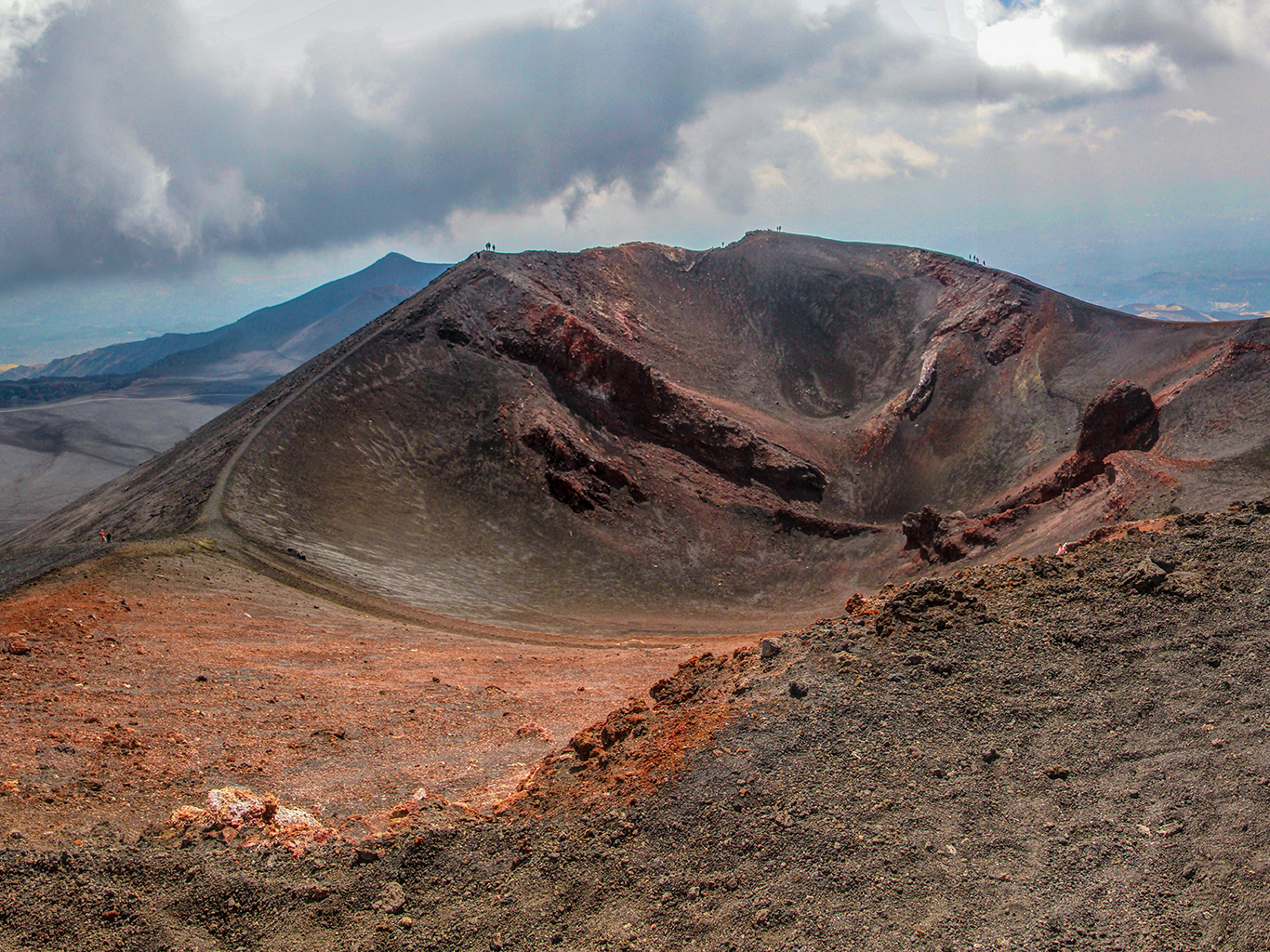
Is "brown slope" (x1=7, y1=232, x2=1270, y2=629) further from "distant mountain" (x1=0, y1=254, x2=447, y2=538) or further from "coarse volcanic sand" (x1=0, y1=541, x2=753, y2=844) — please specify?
→ "distant mountain" (x1=0, y1=254, x2=447, y2=538)

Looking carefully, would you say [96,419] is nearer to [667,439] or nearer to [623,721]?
[667,439]

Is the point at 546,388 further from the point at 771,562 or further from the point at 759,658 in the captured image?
the point at 759,658

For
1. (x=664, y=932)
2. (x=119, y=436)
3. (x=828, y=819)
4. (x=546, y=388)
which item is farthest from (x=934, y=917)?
(x=119, y=436)

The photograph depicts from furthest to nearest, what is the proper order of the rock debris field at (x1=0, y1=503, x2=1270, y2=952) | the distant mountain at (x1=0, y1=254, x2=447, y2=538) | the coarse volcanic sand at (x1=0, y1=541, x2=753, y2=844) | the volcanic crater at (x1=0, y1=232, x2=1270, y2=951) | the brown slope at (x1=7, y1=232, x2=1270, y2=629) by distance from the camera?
the distant mountain at (x1=0, y1=254, x2=447, y2=538)
the brown slope at (x1=7, y1=232, x2=1270, y2=629)
the coarse volcanic sand at (x1=0, y1=541, x2=753, y2=844)
the volcanic crater at (x1=0, y1=232, x2=1270, y2=951)
the rock debris field at (x1=0, y1=503, x2=1270, y2=952)

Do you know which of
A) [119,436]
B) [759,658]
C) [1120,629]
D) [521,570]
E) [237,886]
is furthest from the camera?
[119,436]

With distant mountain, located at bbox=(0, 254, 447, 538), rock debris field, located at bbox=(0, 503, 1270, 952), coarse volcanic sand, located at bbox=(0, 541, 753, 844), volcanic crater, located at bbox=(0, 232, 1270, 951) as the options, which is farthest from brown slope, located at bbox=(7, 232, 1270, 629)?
distant mountain, located at bbox=(0, 254, 447, 538)

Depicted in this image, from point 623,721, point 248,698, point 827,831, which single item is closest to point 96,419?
point 248,698
